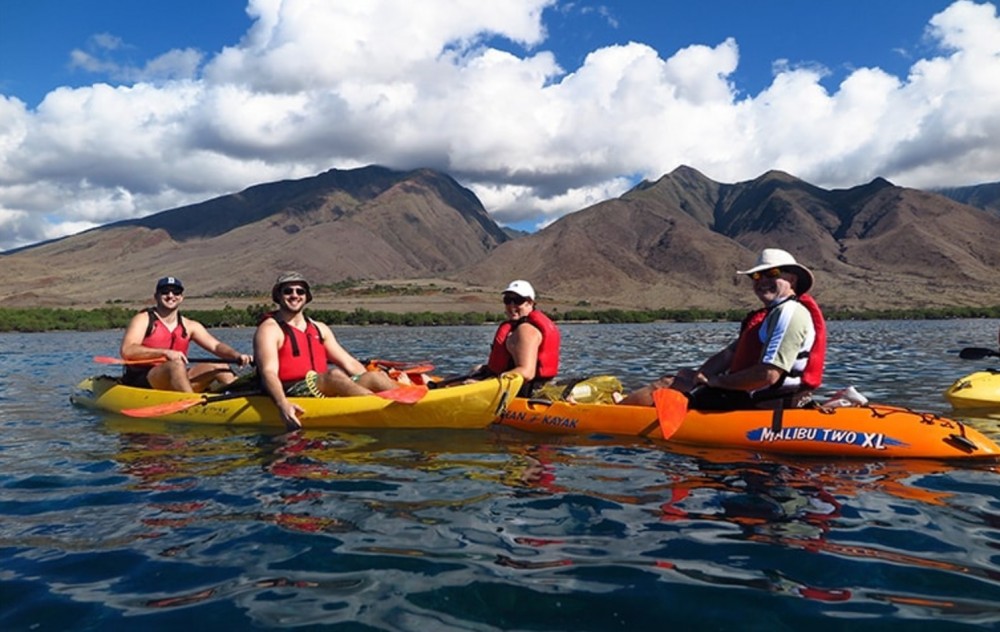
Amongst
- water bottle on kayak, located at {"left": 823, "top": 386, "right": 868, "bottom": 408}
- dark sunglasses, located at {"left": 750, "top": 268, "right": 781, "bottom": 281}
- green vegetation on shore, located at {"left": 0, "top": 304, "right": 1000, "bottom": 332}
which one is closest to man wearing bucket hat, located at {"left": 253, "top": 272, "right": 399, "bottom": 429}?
dark sunglasses, located at {"left": 750, "top": 268, "right": 781, "bottom": 281}

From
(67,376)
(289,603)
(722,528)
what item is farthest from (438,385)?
(67,376)

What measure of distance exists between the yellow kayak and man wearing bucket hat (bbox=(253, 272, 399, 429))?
31 cm

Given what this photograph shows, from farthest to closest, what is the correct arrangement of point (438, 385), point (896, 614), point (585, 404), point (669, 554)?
1. point (438, 385)
2. point (585, 404)
3. point (669, 554)
4. point (896, 614)

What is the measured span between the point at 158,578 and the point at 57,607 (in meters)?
0.58

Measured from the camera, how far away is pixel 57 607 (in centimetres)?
431

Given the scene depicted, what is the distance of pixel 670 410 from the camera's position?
8781 mm

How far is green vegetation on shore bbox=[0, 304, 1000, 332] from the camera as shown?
61406mm

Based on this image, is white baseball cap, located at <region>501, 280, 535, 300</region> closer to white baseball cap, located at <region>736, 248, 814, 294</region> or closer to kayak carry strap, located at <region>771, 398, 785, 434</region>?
white baseball cap, located at <region>736, 248, 814, 294</region>

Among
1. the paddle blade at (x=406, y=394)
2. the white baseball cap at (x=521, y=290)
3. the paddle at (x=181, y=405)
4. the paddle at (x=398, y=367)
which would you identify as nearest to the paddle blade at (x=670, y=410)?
the white baseball cap at (x=521, y=290)

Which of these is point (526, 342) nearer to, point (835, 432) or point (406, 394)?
point (406, 394)

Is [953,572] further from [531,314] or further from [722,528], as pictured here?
[531,314]

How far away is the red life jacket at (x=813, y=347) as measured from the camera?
8.05 metres

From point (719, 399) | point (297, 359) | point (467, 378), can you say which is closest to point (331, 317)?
point (467, 378)

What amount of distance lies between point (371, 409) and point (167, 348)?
4.53 metres
